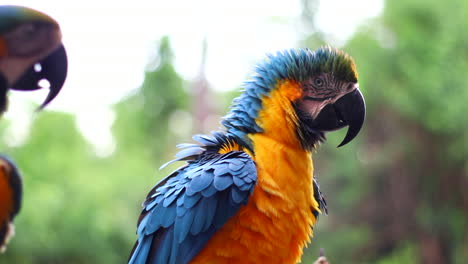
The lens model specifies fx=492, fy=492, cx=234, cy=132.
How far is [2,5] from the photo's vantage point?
107cm

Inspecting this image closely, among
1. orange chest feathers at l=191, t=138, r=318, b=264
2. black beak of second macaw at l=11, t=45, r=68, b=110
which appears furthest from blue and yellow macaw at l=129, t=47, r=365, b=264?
black beak of second macaw at l=11, t=45, r=68, b=110

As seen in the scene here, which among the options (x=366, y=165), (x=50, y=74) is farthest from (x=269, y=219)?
(x=366, y=165)

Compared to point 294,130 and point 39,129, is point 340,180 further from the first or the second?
point 294,130

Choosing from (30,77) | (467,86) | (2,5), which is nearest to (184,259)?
(30,77)

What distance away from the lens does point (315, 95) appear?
1.88 metres

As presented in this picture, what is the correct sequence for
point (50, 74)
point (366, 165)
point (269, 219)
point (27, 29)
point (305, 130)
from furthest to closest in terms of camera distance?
point (366, 165), point (305, 130), point (269, 219), point (50, 74), point (27, 29)

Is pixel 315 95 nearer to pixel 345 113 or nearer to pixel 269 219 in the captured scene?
pixel 345 113

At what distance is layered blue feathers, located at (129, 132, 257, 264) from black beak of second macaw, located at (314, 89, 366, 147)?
334 mm

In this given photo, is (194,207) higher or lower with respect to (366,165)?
higher

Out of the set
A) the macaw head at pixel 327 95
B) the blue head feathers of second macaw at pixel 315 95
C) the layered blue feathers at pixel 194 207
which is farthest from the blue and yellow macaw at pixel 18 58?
the macaw head at pixel 327 95

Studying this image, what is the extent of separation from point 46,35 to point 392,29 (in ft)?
24.5

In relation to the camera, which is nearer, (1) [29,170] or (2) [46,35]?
(2) [46,35]

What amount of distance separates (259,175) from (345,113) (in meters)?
0.43

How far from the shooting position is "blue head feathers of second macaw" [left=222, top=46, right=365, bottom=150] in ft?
6.17
